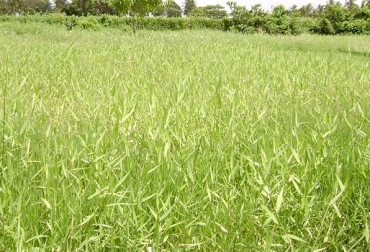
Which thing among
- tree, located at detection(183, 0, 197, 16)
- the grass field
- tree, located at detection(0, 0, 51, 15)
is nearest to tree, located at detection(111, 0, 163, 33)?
the grass field

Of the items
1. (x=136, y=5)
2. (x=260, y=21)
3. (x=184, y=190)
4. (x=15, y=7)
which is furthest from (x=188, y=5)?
(x=184, y=190)

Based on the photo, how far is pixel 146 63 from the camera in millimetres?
4820

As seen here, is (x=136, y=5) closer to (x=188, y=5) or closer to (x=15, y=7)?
(x=15, y=7)

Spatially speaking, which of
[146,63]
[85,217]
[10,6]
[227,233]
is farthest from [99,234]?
[10,6]

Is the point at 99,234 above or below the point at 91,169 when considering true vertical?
below

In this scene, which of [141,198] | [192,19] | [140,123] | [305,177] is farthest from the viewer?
[192,19]

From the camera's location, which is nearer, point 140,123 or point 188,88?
point 140,123

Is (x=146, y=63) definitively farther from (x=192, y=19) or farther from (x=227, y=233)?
(x=192, y=19)

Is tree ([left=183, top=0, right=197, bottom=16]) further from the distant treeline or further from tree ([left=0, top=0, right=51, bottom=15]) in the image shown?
the distant treeline

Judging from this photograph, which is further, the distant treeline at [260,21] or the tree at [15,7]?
the tree at [15,7]

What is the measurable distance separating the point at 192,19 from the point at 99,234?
1045 inches

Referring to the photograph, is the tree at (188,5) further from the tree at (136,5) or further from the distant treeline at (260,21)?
the tree at (136,5)

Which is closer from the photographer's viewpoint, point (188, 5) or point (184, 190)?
point (184, 190)

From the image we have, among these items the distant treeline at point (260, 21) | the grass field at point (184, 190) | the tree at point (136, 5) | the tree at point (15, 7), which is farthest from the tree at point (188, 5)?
the grass field at point (184, 190)
